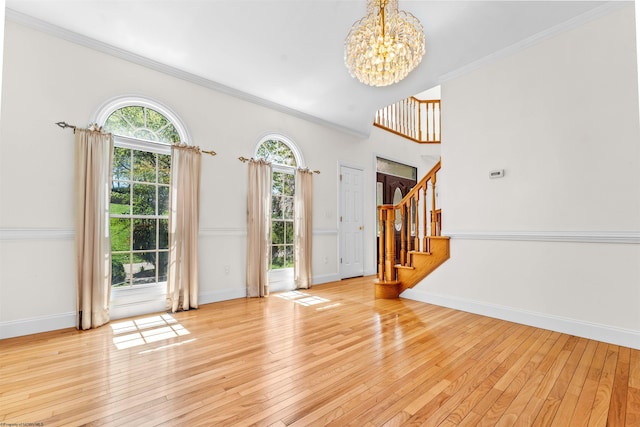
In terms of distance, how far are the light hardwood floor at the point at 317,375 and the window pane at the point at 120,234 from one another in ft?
2.72

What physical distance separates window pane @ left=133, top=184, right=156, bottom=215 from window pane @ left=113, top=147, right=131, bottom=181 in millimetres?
165

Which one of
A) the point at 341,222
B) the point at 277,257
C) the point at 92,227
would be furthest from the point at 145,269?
the point at 341,222

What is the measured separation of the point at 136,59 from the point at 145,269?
248cm

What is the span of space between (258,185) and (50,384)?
310 cm

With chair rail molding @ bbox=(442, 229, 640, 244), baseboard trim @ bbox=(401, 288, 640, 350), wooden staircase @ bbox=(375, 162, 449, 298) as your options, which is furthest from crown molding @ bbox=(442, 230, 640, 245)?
baseboard trim @ bbox=(401, 288, 640, 350)

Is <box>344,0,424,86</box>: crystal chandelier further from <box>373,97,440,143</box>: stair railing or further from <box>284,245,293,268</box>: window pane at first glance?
<box>373,97,440,143</box>: stair railing

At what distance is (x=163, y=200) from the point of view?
13.1ft

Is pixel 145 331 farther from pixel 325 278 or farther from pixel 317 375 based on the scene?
pixel 325 278

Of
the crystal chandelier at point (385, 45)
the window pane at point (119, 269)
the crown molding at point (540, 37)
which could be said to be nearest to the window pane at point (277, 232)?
the window pane at point (119, 269)

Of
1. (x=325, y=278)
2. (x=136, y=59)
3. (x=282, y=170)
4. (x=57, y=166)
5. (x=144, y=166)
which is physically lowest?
(x=325, y=278)

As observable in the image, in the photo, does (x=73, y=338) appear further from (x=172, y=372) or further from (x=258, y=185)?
(x=258, y=185)

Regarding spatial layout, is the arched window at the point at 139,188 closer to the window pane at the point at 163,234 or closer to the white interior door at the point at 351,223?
the window pane at the point at 163,234

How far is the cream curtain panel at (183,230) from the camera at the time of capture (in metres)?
3.87

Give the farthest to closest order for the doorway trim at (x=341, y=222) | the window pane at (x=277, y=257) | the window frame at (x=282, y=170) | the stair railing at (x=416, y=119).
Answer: the stair railing at (x=416, y=119) → the doorway trim at (x=341, y=222) → the window pane at (x=277, y=257) → the window frame at (x=282, y=170)
